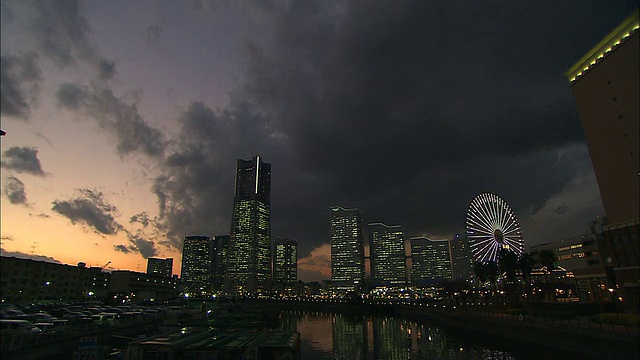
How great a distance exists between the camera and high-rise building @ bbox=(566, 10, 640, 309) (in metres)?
49.8

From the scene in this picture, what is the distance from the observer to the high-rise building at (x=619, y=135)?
49.8 meters

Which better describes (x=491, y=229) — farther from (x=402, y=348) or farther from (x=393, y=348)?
(x=393, y=348)

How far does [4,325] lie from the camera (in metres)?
35.8

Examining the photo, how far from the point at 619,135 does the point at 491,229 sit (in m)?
65.6

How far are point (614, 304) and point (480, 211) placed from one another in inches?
2318

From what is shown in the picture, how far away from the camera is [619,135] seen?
53062 millimetres

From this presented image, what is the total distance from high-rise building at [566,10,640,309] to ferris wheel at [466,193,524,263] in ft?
188

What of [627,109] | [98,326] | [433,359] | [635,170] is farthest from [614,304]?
[98,326]

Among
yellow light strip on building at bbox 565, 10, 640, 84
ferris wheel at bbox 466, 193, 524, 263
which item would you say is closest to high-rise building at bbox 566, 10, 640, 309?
yellow light strip on building at bbox 565, 10, 640, 84

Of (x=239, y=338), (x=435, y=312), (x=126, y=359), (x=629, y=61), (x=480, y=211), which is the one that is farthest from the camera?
(x=480, y=211)

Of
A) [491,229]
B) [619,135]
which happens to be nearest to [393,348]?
[619,135]

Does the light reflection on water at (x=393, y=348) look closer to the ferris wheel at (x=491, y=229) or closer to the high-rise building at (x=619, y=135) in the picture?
the high-rise building at (x=619, y=135)

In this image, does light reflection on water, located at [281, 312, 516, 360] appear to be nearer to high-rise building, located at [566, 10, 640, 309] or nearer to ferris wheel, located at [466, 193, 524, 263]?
high-rise building, located at [566, 10, 640, 309]

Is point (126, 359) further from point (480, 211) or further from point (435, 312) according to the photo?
point (480, 211)
